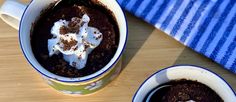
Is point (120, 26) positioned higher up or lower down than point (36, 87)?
higher up

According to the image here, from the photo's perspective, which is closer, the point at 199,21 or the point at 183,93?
the point at 183,93

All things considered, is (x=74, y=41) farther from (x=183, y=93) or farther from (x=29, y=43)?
A: (x=183, y=93)

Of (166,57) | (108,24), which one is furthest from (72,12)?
(166,57)

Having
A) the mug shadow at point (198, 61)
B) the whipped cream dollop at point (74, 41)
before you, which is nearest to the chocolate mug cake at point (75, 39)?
the whipped cream dollop at point (74, 41)

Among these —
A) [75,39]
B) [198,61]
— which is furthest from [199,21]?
[75,39]

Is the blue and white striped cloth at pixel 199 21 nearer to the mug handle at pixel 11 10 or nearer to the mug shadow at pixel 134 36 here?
the mug shadow at pixel 134 36

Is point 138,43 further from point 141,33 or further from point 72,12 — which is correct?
point 72,12
